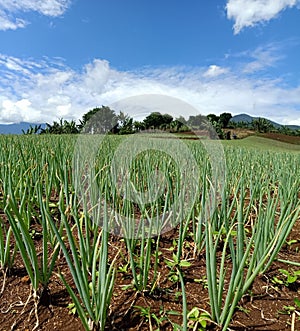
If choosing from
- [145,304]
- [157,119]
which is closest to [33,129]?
[157,119]

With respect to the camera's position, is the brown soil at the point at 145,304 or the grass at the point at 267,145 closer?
the brown soil at the point at 145,304

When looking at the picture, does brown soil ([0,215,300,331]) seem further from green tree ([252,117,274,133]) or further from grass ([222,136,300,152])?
green tree ([252,117,274,133])

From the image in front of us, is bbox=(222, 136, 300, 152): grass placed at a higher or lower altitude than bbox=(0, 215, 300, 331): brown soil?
lower

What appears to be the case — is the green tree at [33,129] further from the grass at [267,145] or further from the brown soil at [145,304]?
the brown soil at [145,304]

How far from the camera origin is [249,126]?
42.6m

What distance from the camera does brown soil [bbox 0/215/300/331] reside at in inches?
36.9

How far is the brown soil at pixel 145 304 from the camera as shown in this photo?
94 centimetres

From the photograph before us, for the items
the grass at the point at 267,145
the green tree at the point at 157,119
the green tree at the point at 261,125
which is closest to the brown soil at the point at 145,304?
the green tree at the point at 157,119

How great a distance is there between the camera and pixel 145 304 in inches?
40.0

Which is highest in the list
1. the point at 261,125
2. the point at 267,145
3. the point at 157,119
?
the point at 261,125

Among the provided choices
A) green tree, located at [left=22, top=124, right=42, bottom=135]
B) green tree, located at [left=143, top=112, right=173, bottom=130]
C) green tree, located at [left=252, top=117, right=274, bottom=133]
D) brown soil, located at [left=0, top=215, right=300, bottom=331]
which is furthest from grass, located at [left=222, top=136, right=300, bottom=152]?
green tree, located at [left=252, top=117, right=274, bottom=133]

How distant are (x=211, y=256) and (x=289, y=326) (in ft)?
1.41

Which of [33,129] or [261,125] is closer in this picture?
[33,129]

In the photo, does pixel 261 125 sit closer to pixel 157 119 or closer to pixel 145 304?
pixel 157 119
